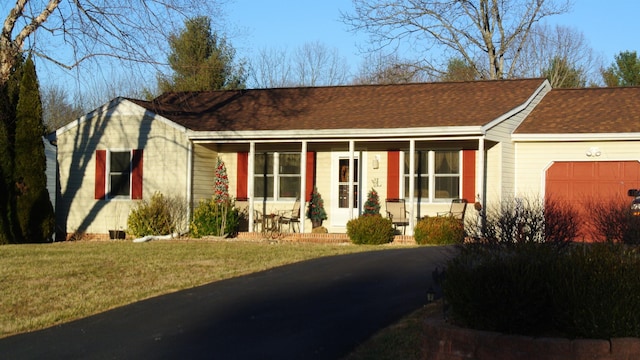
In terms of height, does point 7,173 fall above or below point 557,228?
above

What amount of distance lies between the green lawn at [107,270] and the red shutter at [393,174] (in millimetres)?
3658

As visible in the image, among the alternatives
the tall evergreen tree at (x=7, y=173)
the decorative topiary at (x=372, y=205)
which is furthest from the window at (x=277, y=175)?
the tall evergreen tree at (x=7, y=173)

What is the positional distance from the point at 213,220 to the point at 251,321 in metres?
11.8

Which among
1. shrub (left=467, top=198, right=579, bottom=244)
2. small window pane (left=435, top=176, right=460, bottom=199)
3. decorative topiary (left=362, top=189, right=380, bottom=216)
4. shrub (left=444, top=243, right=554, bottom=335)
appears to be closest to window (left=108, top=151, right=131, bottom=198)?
decorative topiary (left=362, top=189, right=380, bottom=216)

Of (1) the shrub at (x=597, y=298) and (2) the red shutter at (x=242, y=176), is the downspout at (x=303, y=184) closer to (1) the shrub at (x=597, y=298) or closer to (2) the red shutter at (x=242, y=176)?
(2) the red shutter at (x=242, y=176)

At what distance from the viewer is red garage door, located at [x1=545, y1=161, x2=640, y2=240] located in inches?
779

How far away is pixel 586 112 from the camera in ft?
70.6

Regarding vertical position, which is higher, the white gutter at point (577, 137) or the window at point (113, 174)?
the white gutter at point (577, 137)

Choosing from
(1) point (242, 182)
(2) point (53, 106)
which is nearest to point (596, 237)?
(1) point (242, 182)

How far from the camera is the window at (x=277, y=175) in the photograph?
23125 millimetres

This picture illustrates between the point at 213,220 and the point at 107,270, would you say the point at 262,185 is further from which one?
the point at 107,270

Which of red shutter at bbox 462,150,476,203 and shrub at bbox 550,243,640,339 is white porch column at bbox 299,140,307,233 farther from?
shrub at bbox 550,243,640,339

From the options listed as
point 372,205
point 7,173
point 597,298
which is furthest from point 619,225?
point 7,173

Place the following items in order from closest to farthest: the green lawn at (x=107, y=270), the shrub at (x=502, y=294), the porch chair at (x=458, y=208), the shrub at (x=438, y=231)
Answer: the shrub at (x=502, y=294), the green lawn at (x=107, y=270), the shrub at (x=438, y=231), the porch chair at (x=458, y=208)
